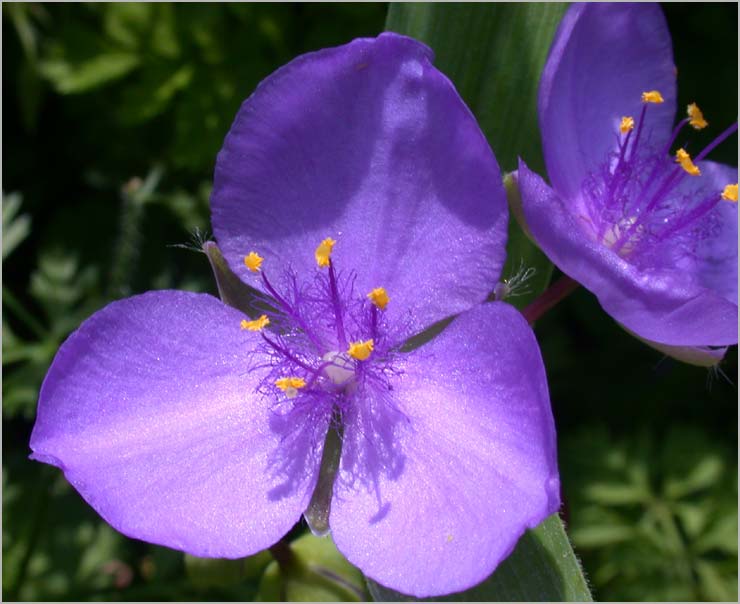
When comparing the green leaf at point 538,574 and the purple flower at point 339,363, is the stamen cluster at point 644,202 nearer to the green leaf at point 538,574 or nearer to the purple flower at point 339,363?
the purple flower at point 339,363

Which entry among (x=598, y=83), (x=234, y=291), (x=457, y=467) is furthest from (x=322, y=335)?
(x=598, y=83)

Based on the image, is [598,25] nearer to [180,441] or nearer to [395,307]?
[395,307]

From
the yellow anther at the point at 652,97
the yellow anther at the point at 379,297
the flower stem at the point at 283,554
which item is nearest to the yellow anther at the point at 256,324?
the yellow anther at the point at 379,297

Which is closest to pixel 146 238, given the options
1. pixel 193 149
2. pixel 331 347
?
pixel 193 149

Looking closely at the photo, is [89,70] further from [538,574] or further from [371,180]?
[538,574]

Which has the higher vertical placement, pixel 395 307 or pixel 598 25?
pixel 598 25

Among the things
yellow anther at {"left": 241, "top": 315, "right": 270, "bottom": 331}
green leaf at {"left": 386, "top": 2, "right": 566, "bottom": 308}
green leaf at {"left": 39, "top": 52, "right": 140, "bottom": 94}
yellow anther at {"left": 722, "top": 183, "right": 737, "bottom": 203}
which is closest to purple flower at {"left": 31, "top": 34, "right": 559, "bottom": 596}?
yellow anther at {"left": 241, "top": 315, "right": 270, "bottom": 331}
